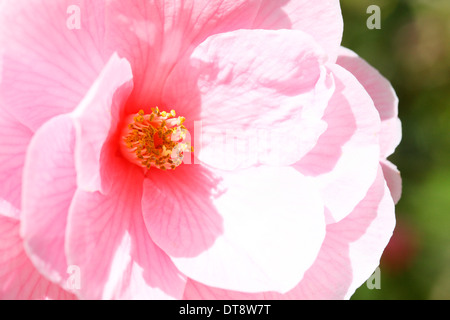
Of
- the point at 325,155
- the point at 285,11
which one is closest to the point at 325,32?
the point at 285,11

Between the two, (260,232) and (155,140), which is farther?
(155,140)

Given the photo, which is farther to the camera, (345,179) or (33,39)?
(345,179)

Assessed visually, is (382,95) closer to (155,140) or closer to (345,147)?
(345,147)

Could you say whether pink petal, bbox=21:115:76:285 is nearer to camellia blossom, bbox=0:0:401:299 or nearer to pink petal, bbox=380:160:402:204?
camellia blossom, bbox=0:0:401:299

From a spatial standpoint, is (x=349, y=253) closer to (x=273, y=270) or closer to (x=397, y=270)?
(x=273, y=270)

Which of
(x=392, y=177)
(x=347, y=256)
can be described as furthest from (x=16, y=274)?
(x=392, y=177)

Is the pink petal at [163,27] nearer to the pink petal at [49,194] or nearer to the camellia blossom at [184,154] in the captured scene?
the camellia blossom at [184,154]
